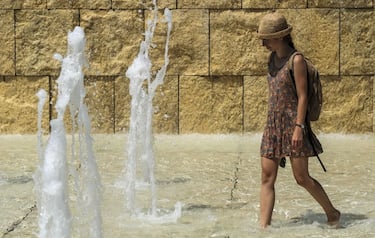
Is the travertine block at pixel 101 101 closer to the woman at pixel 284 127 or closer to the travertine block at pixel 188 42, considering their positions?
the travertine block at pixel 188 42

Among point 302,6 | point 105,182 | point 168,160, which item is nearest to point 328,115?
point 302,6

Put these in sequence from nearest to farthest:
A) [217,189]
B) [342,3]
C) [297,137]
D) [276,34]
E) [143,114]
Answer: [297,137] < [276,34] < [217,189] < [143,114] < [342,3]

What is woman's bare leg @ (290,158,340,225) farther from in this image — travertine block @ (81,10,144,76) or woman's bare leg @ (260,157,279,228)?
travertine block @ (81,10,144,76)

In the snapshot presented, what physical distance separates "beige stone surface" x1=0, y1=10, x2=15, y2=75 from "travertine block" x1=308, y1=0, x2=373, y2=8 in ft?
11.0

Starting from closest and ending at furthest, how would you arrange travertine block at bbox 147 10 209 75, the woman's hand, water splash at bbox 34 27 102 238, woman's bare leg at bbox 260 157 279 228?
water splash at bbox 34 27 102 238 < the woman's hand < woman's bare leg at bbox 260 157 279 228 < travertine block at bbox 147 10 209 75

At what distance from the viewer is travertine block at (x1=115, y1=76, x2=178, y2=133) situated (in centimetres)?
878

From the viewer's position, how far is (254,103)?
344 inches

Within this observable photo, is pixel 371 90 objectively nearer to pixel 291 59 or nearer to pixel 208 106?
pixel 208 106

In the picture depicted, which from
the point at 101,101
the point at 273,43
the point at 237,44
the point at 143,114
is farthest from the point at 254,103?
the point at 273,43

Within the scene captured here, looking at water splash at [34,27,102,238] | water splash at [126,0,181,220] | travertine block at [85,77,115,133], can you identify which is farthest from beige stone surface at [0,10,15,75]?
water splash at [34,27,102,238]

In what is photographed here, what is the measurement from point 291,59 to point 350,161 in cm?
292

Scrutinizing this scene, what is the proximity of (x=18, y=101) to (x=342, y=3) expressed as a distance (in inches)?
149

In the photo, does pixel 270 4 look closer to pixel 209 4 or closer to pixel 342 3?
pixel 209 4

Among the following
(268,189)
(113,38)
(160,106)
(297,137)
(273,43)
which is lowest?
(268,189)
